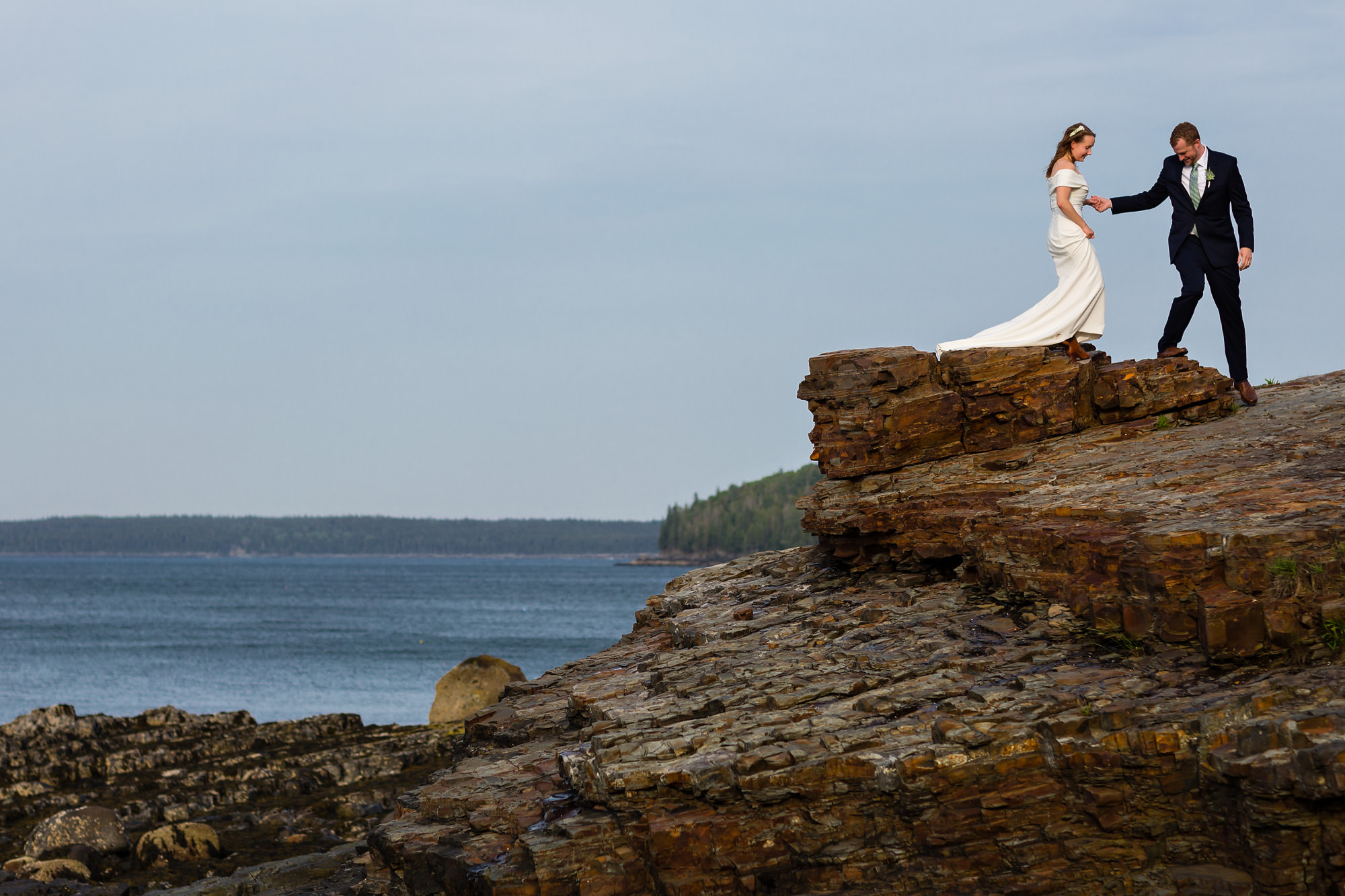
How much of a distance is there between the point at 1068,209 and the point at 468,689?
2635cm

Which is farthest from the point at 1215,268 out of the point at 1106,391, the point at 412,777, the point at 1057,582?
the point at 412,777

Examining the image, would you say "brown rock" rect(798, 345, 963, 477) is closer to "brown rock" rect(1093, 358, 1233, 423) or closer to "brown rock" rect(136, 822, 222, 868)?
"brown rock" rect(1093, 358, 1233, 423)

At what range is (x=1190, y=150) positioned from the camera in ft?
53.7

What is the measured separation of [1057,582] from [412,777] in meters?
21.2

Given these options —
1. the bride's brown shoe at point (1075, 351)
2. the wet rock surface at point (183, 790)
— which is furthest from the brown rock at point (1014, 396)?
the wet rock surface at point (183, 790)

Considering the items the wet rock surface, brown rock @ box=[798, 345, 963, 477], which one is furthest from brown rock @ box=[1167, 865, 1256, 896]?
the wet rock surface

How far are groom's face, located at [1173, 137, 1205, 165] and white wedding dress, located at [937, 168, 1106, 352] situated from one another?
1.41 meters

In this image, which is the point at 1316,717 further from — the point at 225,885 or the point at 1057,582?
the point at 225,885

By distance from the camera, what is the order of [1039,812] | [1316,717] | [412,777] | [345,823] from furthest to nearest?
[412,777], [345,823], [1039,812], [1316,717]

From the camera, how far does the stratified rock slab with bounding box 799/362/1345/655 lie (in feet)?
33.9

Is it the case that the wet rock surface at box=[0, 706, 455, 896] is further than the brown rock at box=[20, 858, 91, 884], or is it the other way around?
the wet rock surface at box=[0, 706, 455, 896]

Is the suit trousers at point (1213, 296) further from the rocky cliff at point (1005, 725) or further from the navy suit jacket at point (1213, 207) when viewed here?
the rocky cliff at point (1005, 725)

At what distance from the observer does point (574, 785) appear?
37.7ft


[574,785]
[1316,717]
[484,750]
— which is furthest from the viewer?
[484,750]
